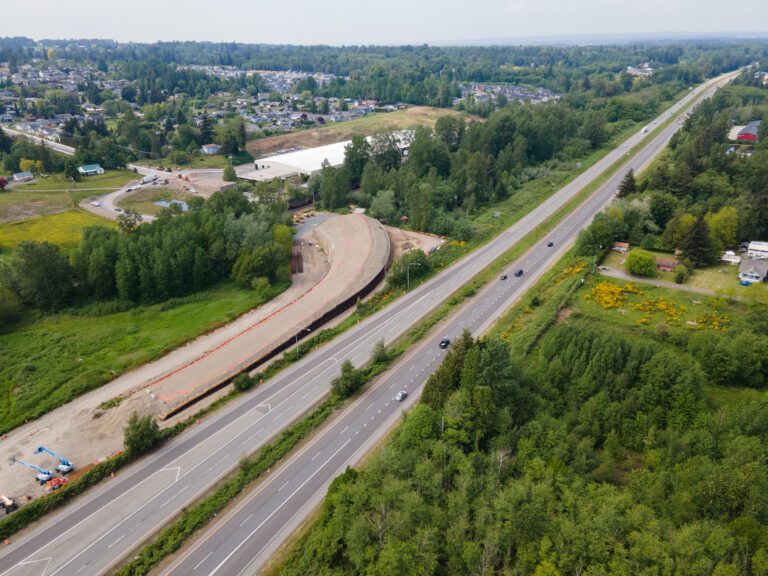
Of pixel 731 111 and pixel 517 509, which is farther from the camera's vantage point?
pixel 731 111

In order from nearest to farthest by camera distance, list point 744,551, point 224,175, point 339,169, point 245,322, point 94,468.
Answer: point 744,551
point 94,468
point 245,322
point 339,169
point 224,175

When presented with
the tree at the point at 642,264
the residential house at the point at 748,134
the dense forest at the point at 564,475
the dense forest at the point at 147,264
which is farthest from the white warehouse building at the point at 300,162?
the residential house at the point at 748,134

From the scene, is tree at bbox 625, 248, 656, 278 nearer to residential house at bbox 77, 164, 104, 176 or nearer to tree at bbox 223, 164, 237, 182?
tree at bbox 223, 164, 237, 182

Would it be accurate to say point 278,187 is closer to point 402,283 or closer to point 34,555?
point 402,283

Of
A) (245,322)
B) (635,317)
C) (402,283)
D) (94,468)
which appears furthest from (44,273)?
(635,317)

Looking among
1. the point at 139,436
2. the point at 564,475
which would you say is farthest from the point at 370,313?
the point at 564,475

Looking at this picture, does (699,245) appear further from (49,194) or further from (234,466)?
(49,194)
